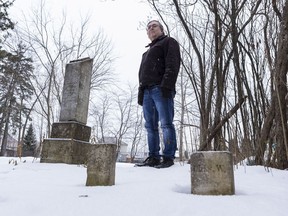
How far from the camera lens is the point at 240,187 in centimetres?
157

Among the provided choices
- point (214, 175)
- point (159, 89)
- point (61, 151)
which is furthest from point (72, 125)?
point (214, 175)

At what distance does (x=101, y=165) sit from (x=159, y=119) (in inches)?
49.6

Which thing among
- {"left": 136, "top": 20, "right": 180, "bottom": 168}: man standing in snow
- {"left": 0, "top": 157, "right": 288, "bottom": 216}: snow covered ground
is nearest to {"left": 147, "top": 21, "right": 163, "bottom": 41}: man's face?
{"left": 136, "top": 20, "right": 180, "bottom": 168}: man standing in snow

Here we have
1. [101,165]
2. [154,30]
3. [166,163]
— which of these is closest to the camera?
[101,165]

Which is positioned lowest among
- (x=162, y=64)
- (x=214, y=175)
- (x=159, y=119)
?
(x=214, y=175)

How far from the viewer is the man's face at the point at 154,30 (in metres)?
3.01

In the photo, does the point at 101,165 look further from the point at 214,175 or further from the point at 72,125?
the point at 72,125

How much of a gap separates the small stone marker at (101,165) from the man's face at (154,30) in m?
1.72

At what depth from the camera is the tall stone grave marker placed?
3.73 m

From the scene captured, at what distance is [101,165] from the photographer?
5.43 ft

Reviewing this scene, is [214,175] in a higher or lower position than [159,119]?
lower

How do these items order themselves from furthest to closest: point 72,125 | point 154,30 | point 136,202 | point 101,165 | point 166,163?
point 72,125 < point 154,30 < point 166,163 < point 101,165 < point 136,202

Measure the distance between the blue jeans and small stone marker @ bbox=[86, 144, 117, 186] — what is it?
1084mm

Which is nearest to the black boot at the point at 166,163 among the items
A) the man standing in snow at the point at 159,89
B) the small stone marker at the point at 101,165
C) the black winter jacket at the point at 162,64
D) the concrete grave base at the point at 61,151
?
the man standing in snow at the point at 159,89
